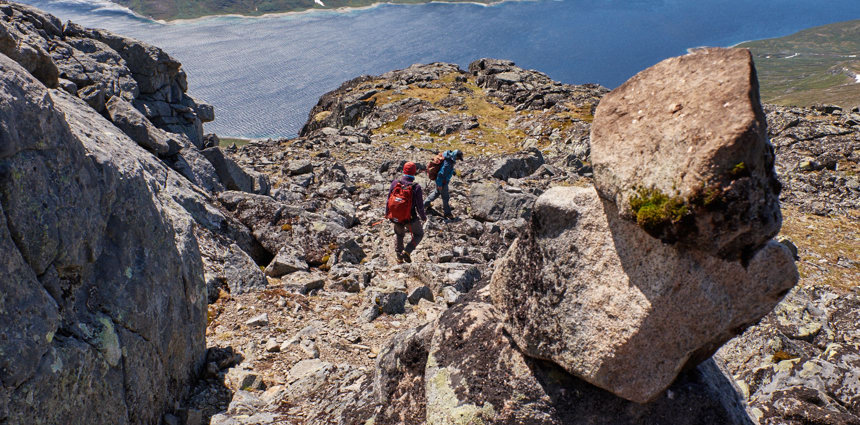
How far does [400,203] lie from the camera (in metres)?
14.9

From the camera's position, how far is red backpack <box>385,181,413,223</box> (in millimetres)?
14906

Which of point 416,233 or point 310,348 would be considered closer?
point 310,348

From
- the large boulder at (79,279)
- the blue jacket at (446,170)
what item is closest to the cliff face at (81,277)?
the large boulder at (79,279)

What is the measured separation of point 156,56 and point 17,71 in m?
24.2

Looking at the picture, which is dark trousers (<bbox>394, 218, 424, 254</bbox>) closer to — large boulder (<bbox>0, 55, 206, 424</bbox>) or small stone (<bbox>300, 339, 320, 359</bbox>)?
small stone (<bbox>300, 339, 320, 359</bbox>)

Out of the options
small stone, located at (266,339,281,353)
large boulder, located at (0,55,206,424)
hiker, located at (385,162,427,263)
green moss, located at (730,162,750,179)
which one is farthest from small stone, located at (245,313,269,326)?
green moss, located at (730,162,750,179)

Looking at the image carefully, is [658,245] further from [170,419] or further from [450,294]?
[450,294]

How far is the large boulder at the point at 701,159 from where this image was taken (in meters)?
3.91

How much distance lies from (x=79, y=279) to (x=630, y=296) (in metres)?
6.85

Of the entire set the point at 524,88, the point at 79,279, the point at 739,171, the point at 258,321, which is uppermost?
the point at 739,171

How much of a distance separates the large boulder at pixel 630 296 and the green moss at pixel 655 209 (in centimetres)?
45

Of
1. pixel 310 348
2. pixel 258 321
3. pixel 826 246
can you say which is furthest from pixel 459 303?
pixel 826 246

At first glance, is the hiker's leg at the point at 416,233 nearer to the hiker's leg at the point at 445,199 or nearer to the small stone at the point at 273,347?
the hiker's leg at the point at 445,199

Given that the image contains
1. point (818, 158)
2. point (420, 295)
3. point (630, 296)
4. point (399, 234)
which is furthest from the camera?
point (818, 158)
